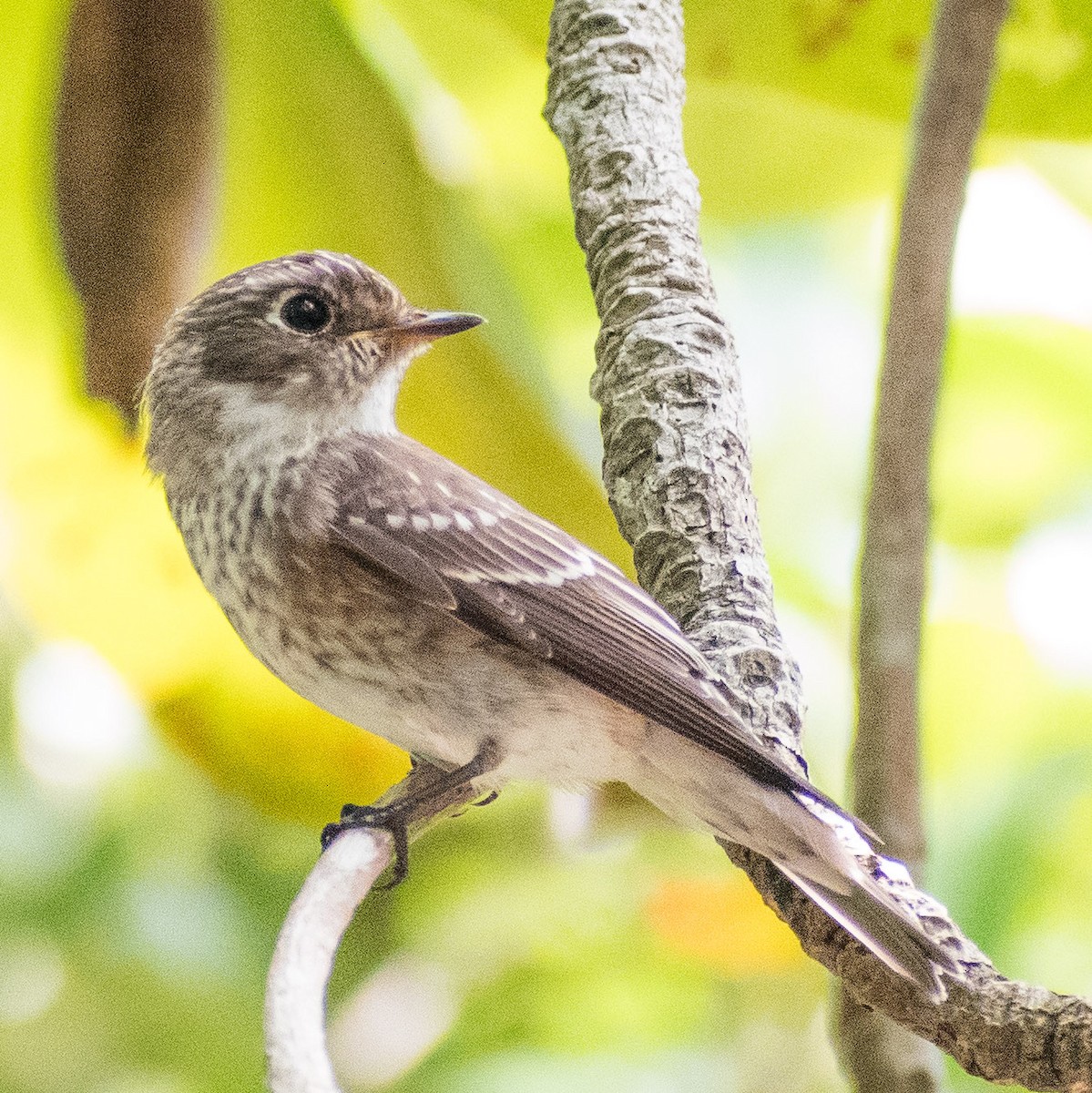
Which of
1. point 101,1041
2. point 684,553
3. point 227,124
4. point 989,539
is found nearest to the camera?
point 684,553

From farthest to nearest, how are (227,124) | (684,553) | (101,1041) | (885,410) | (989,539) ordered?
(989,539), (227,124), (101,1041), (885,410), (684,553)

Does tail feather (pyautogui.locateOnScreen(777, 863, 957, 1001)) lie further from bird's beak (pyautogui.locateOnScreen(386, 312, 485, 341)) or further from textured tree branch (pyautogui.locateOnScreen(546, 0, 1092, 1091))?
bird's beak (pyautogui.locateOnScreen(386, 312, 485, 341))

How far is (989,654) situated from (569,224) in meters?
0.93

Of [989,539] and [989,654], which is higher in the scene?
[989,539]

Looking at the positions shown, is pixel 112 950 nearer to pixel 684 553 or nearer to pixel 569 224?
pixel 684 553

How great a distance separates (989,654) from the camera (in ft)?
5.98

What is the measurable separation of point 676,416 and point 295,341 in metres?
0.38

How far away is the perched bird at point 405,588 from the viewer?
0.96 m

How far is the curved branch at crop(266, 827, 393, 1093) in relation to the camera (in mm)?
696

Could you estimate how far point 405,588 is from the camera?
992 mm

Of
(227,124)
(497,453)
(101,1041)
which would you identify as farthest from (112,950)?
(227,124)

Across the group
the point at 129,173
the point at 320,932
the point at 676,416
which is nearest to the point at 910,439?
the point at 676,416

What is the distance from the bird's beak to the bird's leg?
36 centimetres

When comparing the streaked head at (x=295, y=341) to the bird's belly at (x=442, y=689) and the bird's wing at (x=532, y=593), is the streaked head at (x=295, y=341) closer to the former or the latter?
the bird's wing at (x=532, y=593)
